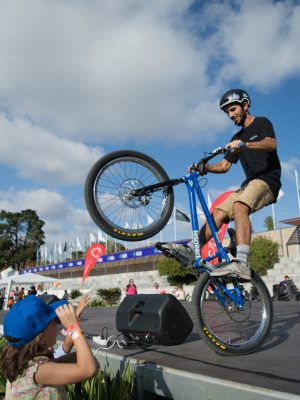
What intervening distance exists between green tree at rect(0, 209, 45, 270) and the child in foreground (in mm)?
84170

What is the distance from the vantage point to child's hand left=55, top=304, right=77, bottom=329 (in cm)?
225

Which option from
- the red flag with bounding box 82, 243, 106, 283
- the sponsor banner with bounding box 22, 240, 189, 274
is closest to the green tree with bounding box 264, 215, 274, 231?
the sponsor banner with bounding box 22, 240, 189, 274

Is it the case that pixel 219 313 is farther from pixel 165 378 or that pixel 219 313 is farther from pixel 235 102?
pixel 235 102

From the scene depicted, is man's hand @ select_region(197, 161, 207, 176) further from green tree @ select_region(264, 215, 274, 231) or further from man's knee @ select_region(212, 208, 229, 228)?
green tree @ select_region(264, 215, 274, 231)

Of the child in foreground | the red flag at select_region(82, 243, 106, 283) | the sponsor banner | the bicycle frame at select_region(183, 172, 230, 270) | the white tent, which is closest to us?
the child in foreground

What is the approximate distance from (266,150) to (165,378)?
2439 millimetres

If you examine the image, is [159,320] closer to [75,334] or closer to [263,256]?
[75,334]

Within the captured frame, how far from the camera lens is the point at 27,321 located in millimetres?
2213

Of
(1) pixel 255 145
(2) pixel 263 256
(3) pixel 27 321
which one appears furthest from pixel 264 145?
(2) pixel 263 256

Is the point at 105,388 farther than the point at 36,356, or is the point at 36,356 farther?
the point at 105,388

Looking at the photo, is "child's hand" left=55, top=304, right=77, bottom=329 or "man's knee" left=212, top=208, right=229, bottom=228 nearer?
"child's hand" left=55, top=304, right=77, bottom=329

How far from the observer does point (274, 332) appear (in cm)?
468

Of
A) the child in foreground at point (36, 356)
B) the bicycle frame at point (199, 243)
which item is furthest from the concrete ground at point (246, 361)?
the child in foreground at point (36, 356)

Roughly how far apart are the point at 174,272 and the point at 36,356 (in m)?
29.1
